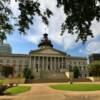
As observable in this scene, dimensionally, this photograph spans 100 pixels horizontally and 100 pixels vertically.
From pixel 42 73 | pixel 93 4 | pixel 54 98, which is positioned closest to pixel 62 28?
pixel 93 4

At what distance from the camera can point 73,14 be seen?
7355 millimetres

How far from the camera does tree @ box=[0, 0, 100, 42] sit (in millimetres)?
7155

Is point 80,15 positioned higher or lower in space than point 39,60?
lower

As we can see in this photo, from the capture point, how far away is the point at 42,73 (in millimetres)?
115750

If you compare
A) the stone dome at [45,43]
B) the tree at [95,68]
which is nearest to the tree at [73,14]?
the tree at [95,68]

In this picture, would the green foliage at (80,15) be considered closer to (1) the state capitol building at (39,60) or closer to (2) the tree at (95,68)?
(2) the tree at (95,68)

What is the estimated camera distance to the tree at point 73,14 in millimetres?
7155

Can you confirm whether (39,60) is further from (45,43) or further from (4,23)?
(4,23)

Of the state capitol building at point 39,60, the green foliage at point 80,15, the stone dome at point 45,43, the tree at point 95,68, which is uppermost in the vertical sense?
the stone dome at point 45,43

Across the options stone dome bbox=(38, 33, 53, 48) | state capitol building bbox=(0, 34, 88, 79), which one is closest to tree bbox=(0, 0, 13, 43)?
state capitol building bbox=(0, 34, 88, 79)

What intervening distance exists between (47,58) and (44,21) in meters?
126

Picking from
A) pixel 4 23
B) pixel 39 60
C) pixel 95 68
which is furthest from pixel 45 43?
pixel 4 23

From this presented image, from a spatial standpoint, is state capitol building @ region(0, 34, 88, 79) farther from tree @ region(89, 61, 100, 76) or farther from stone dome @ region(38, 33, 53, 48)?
tree @ region(89, 61, 100, 76)

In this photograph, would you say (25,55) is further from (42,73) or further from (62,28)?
(62,28)
